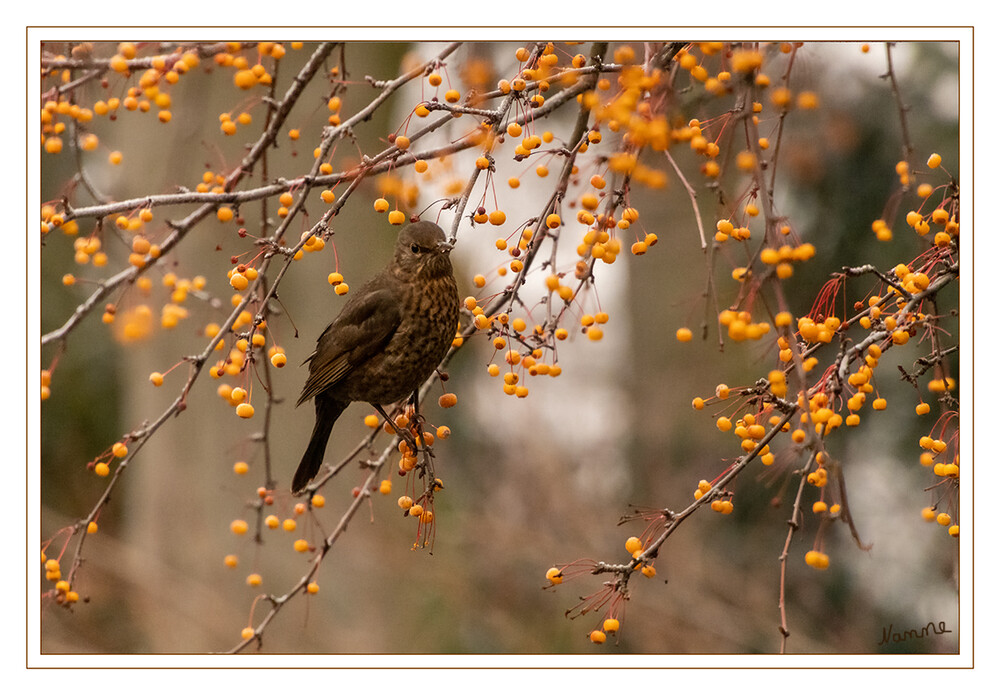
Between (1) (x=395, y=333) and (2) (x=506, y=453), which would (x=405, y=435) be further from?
(2) (x=506, y=453)

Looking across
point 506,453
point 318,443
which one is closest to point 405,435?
point 318,443

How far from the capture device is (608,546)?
3912 millimetres

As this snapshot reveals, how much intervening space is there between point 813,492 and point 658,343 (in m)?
1.24

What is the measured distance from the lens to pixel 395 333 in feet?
7.63

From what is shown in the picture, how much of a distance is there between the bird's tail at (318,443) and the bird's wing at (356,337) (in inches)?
5.7

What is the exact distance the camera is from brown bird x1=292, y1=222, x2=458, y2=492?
229cm

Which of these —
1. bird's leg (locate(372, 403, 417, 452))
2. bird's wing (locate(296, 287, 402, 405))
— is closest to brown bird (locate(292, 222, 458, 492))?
bird's wing (locate(296, 287, 402, 405))

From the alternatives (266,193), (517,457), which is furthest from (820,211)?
(266,193)
